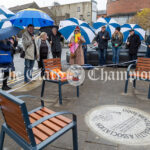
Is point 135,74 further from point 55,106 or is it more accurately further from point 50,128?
point 50,128

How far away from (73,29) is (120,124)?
4094 millimetres

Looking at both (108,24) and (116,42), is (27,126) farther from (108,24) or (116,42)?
(108,24)

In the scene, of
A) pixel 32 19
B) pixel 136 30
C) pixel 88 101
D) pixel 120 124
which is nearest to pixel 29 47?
pixel 32 19

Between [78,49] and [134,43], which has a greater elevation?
[134,43]

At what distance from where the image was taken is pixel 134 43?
7441 mm

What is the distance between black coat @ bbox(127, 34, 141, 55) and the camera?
7.44 m

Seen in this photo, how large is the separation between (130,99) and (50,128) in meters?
2.99

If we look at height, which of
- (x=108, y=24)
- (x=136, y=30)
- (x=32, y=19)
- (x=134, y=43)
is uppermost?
(x=108, y=24)

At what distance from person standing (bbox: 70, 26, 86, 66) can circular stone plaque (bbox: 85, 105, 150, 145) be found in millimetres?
2580

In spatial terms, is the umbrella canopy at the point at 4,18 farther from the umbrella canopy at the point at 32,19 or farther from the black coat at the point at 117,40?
the black coat at the point at 117,40

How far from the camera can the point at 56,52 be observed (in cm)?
672

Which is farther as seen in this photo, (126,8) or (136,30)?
(126,8)

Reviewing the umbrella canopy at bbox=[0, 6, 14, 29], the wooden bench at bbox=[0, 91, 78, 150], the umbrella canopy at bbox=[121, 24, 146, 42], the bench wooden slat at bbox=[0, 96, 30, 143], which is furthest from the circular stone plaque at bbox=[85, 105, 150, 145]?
the umbrella canopy at bbox=[121, 24, 146, 42]

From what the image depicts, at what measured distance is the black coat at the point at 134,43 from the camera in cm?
744
